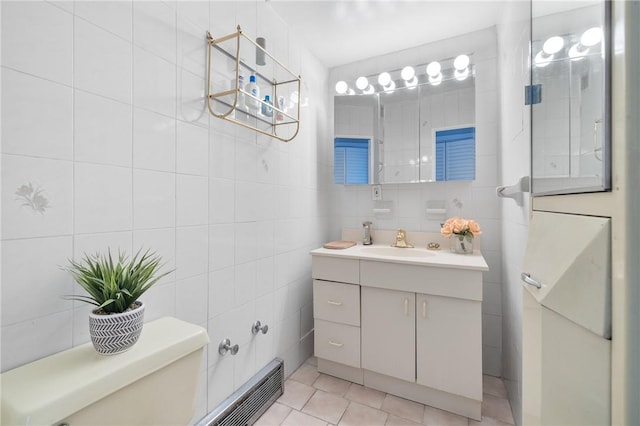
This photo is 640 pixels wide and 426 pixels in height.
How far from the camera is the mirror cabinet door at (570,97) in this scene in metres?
0.44

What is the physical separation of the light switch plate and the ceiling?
3.39 feet

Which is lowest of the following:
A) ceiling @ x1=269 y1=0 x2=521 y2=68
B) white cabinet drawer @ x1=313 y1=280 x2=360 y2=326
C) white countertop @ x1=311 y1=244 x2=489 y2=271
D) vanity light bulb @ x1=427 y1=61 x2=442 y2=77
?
white cabinet drawer @ x1=313 y1=280 x2=360 y2=326

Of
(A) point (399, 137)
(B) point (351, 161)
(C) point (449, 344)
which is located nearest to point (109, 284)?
(C) point (449, 344)

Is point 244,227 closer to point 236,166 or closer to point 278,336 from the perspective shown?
point 236,166

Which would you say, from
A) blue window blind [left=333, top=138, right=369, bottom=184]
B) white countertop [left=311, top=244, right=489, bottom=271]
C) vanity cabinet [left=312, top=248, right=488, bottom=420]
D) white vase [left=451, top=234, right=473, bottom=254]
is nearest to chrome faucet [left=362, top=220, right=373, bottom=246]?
white countertop [left=311, top=244, right=489, bottom=271]

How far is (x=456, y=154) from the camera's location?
188 cm

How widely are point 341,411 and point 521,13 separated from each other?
7.07 feet

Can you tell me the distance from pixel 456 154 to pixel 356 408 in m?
1.70

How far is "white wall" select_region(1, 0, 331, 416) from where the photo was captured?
0.71 meters

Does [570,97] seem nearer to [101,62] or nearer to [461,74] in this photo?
[101,62]

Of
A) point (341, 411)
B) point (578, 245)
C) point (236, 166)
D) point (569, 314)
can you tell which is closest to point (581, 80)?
point (578, 245)

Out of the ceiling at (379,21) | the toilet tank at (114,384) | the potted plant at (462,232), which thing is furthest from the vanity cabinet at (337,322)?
the ceiling at (379,21)

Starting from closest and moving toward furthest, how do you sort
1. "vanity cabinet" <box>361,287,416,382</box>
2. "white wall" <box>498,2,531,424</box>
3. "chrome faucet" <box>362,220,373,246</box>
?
1. "white wall" <box>498,2,531,424</box>
2. "vanity cabinet" <box>361,287,416,382</box>
3. "chrome faucet" <box>362,220,373,246</box>

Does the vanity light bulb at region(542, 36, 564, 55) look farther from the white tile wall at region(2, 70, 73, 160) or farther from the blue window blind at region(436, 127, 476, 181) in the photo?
the white tile wall at region(2, 70, 73, 160)
